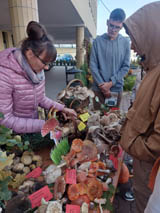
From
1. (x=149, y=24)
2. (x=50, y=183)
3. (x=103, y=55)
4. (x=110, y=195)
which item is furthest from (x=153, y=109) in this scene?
(x=103, y=55)

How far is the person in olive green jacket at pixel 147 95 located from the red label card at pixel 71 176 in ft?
1.24

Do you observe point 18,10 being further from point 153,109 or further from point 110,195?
point 110,195

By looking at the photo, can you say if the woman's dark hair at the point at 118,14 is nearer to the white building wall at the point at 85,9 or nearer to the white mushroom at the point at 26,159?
the white mushroom at the point at 26,159

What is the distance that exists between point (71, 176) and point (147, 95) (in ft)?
2.25

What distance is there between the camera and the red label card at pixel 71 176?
37.8 inches

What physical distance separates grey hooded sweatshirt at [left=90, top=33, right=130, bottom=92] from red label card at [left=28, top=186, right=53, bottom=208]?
171 centimetres

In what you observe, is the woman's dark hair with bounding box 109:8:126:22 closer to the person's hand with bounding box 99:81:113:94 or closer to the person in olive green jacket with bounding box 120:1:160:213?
the person's hand with bounding box 99:81:113:94

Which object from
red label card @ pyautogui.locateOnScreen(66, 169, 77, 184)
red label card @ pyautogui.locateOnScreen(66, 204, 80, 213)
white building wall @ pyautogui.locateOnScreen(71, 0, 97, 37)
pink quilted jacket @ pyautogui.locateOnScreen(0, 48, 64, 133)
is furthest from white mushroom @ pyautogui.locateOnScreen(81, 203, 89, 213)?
white building wall @ pyautogui.locateOnScreen(71, 0, 97, 37)

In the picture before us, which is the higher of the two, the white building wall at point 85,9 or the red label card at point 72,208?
the white building wall at point 85,9

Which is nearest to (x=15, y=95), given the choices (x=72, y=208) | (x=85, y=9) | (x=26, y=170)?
(x=26, y=170)

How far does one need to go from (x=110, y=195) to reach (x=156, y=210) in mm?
326

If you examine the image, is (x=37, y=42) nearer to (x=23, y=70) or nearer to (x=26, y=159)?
(x=23, y=70)

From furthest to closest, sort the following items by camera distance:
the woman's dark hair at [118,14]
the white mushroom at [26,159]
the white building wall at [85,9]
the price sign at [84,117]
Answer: the white building wall at [85,9], the woman's dark hair at [118,14], the price sign at [84,117], the white mushroom at [26,159]

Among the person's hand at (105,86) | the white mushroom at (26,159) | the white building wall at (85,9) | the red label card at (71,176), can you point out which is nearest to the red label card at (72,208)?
the red label card at (71,176)
